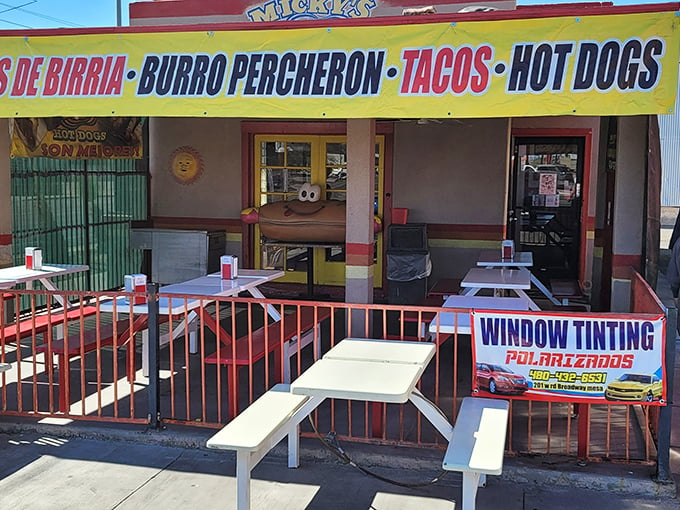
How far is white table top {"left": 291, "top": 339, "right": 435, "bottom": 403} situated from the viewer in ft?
13.4

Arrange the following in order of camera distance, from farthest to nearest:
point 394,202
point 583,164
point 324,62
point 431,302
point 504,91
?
point 583,164 < point 394,202 < point 431,302 < point 324,62 < point 504,91

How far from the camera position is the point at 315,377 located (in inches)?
172

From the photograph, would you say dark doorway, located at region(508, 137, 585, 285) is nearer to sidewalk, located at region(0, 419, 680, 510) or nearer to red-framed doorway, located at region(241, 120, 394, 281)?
red-framed doorway, located at region(241, 120, 394, 281)

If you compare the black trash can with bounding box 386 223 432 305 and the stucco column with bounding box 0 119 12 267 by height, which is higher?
the stucco column with bounding box 0 119 12 267

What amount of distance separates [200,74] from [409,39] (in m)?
1.66

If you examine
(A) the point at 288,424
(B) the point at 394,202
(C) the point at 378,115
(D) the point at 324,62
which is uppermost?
(D) the point at 324,62

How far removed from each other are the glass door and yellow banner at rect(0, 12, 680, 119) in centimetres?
483

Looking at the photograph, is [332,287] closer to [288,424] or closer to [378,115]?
[378,115]

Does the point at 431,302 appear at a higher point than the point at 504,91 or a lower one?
lower

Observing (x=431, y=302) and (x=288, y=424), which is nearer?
(x=288, y=424)

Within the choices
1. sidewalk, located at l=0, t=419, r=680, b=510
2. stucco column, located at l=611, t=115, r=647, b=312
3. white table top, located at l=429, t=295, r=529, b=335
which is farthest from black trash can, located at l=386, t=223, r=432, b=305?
sidewalk, located at l=0, t=419, r=680, b=510

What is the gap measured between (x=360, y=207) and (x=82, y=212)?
5.34 m

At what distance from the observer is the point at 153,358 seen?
5.56m

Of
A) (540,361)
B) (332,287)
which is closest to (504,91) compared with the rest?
(540,361)
